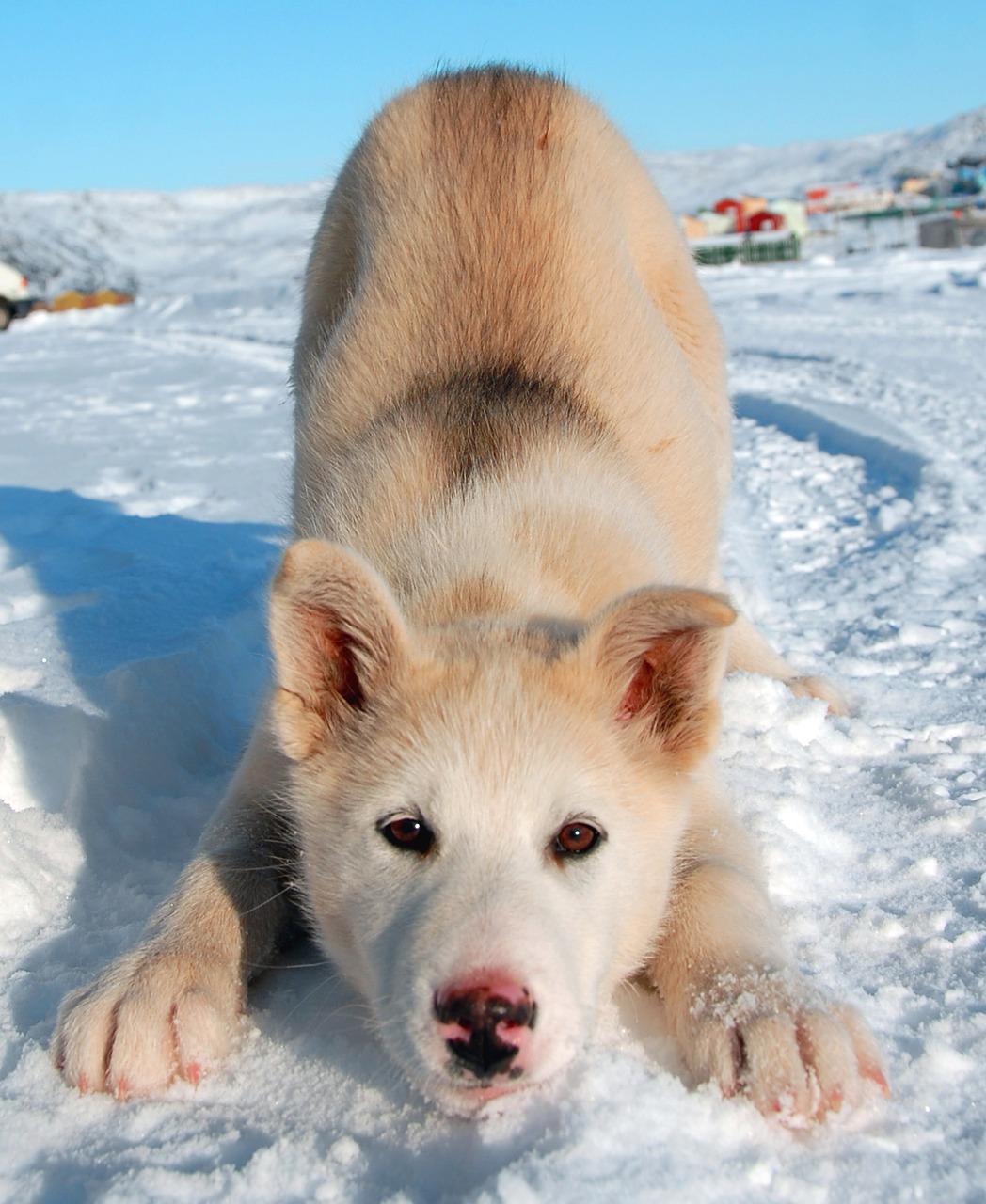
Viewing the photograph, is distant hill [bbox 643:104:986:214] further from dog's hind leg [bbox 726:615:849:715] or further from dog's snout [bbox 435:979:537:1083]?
dog's snout [bbox 435:979:537:1083]

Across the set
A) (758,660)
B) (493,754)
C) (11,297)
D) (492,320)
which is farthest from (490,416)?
(11,297)

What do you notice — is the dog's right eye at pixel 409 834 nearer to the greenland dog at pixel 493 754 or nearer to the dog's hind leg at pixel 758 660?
the greenland dog at pixel 493 754

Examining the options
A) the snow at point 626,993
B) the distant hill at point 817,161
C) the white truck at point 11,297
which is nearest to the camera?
the snow at point 626,993

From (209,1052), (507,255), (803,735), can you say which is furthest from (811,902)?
(507,255)

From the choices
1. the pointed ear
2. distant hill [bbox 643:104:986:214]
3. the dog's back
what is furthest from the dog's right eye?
distant hill [bbox 643:104:986:214]

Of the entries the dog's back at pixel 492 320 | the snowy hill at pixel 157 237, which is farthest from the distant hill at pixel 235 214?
the dog's back at pixel 492 320

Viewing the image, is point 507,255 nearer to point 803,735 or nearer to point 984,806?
point 803,735
